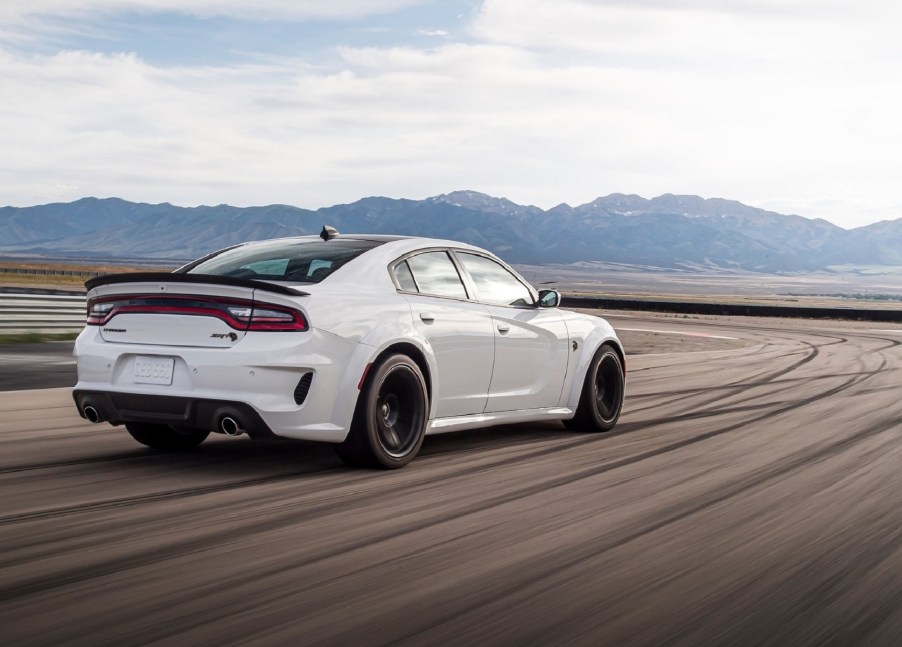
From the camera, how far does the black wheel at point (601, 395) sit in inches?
346

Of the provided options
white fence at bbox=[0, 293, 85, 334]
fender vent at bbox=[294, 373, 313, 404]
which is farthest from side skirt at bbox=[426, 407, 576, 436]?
white fence at bbox=[0, 293, 85, 334]

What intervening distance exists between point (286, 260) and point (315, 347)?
3.31ft

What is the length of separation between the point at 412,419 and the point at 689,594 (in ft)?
9.39

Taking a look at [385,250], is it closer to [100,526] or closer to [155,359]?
[155,359]

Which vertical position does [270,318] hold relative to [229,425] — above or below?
above

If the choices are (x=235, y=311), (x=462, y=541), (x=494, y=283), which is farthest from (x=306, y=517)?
(x=494, y=283)

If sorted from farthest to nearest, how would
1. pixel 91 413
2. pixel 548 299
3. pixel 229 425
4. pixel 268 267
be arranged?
pixel 548 299 < pixel 268 267 < pixel 91 413 < pixel 229 425

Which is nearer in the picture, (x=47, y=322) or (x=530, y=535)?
(x=530, y=535)

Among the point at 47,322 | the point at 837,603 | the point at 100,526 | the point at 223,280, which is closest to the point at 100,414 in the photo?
the point at 223,280

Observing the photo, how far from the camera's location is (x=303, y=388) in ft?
20.4

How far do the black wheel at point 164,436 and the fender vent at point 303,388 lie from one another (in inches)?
59.1

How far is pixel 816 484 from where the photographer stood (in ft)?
22.0

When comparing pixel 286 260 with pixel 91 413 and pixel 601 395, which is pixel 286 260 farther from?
pixel 601 395

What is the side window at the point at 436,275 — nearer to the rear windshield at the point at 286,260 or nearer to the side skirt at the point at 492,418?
the rear windshield at the point at 286,260
